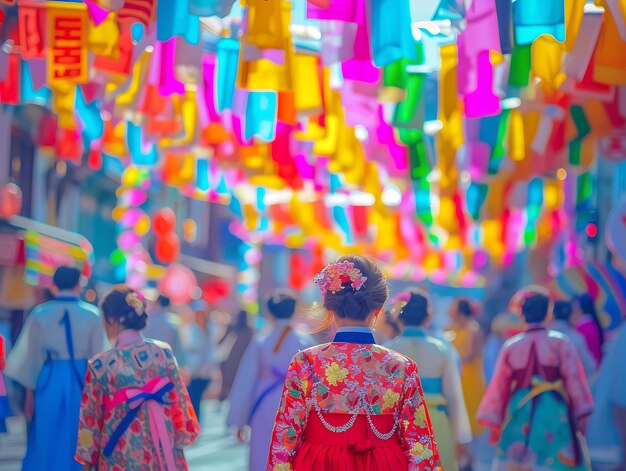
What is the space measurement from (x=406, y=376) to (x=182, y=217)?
142ft

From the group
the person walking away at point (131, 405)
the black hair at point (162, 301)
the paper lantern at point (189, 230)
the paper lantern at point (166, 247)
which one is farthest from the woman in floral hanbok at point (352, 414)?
the paper lantern at point (189, 230)

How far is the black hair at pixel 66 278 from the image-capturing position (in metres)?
9.00

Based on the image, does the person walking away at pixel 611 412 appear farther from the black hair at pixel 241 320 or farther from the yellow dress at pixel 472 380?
the black hair at pixel 241 320

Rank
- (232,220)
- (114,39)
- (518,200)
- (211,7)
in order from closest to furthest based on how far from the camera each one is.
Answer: (211,7)
(114,39)
(518,200)
(232,220)

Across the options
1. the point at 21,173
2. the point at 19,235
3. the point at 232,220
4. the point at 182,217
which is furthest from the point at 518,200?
the point at 232,220

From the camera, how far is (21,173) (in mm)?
24578

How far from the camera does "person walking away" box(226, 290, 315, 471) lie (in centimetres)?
964

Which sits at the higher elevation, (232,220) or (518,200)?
(518,200)

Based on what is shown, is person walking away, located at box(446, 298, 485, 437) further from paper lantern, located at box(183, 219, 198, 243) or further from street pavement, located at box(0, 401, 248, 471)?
paper lantern, located at box(183, 219, 198, 243)

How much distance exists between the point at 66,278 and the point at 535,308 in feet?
11.5

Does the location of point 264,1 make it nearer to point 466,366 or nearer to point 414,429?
point 466,366

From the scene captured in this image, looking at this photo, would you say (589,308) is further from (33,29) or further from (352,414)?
(352,414)

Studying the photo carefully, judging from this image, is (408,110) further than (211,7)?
Yes

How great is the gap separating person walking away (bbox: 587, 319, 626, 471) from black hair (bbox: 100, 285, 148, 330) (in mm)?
6875
